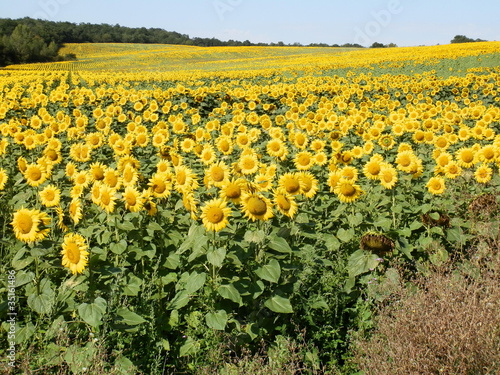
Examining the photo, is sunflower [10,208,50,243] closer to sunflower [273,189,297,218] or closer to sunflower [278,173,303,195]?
sunflower [273,189,297,218]

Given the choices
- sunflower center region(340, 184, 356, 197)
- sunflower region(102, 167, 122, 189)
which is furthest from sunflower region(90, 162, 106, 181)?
sunflower center region(340, 184, 356, 197)

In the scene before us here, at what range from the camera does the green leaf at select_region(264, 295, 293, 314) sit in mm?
3259

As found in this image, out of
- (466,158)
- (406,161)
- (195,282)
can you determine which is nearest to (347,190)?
Answer: (406,161)

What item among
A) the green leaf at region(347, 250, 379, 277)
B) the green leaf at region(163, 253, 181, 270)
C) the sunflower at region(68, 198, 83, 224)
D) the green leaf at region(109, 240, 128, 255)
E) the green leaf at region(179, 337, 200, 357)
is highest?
the sunflower at region(68, 198, 83, 224)

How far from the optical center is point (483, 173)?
17.8 feet

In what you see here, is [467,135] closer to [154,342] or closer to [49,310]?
[154,342]

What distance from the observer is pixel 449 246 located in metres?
4.61

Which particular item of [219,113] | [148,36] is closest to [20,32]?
[148,36]

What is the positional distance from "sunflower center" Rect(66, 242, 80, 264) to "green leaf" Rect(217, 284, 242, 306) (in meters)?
1.11

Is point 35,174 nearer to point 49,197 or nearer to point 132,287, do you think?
point 49,197

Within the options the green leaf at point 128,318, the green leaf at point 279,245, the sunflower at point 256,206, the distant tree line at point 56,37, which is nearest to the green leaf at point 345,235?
the green leaf at point 279,245

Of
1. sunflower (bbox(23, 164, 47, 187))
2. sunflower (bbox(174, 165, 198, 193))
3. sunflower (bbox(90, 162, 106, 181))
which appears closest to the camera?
sunflower (bbox(174, 165, 198, 193))

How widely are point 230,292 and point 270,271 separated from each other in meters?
0.35

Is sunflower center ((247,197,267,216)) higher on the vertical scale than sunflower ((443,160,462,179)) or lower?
higher
